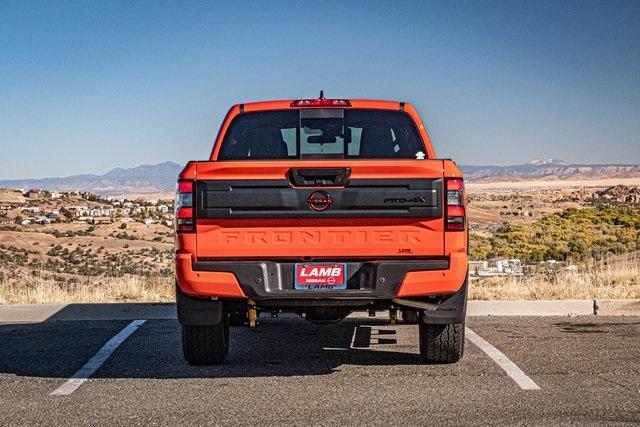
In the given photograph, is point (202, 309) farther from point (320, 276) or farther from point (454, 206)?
point (454, 206)

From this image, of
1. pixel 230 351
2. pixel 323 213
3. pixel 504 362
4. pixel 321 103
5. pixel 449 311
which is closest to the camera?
pixel 323 213

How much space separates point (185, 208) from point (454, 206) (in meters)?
1.94

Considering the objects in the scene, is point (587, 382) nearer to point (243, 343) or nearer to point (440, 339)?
point (440, 339)

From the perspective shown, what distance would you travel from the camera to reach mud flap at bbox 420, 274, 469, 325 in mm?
7090

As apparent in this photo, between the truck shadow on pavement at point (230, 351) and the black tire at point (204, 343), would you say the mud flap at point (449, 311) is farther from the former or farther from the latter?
the black tire at point (204, 343)

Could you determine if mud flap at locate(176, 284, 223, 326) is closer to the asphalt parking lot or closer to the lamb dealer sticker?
the asphalt parking lot

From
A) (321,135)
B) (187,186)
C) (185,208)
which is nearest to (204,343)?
(185,208)

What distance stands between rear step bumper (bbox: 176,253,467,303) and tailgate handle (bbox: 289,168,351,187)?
58 cm

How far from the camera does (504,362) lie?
25.8 feet

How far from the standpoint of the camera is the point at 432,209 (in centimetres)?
679

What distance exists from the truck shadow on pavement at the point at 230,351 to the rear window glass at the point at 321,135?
5.78ft

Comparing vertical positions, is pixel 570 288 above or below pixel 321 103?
below

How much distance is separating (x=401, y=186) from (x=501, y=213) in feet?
242

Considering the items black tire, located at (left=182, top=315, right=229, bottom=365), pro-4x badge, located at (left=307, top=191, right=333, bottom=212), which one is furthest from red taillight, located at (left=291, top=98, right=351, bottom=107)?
black tire, located at (left=182, top=315, right=229, bottom=365)
